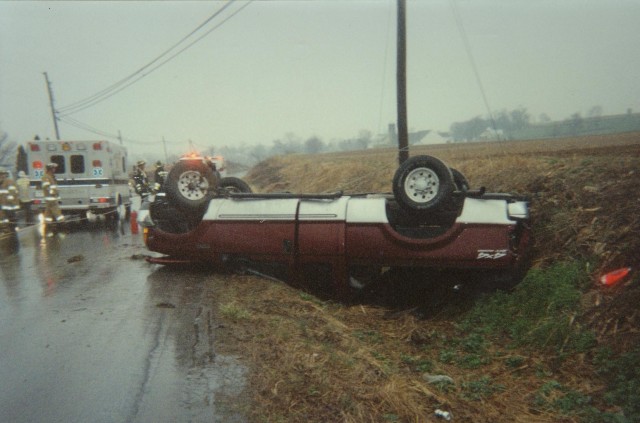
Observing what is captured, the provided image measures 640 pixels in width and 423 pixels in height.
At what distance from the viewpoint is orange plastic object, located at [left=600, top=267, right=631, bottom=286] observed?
582cm

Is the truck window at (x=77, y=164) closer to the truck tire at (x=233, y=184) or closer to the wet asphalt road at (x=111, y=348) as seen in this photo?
the wet asphalt road at (x=111, y=348)

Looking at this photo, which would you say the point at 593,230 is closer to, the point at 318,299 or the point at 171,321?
the point at 318,299

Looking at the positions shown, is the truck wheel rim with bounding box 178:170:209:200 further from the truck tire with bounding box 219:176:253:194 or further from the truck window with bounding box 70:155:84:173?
the truck window with bounding box 70:155:84:173

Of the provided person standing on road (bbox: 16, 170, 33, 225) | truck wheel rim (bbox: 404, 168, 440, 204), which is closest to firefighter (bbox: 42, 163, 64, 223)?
person standing on road (bbox: 16, 170, 33, 225)

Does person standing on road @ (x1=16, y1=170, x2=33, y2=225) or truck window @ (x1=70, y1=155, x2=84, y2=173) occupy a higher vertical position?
truck window @ (x1=70, y1=155, x2=84, y2=173)

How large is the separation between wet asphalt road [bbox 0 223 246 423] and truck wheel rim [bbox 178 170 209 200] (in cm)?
128

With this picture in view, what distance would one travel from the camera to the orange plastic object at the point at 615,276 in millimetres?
5820

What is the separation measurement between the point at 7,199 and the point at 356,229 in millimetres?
11786

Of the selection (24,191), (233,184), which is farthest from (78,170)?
(233,184)

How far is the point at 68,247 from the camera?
11648 millimetres

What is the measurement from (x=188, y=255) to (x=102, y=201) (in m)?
9.42

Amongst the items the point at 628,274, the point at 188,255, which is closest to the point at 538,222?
the point at 628,274

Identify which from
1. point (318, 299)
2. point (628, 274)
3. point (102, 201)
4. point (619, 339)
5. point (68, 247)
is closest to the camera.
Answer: point (619, 339)

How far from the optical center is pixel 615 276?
19.3 ft
